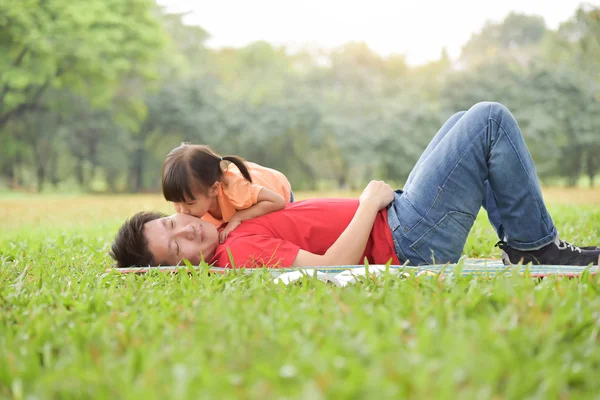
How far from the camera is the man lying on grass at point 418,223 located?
305 cm

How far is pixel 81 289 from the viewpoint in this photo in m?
2.76

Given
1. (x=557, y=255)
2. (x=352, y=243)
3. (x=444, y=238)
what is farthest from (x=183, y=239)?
(x=557, y=255)

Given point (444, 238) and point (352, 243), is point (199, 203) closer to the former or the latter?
point (352, 243)

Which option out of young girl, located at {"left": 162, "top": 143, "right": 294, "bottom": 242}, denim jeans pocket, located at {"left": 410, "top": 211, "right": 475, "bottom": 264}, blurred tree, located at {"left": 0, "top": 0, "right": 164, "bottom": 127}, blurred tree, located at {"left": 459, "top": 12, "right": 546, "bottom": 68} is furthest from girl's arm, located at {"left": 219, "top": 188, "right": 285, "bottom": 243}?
blurred tree, located at {"left": 459, "top": 12, "right": 546, "bottom": 68}

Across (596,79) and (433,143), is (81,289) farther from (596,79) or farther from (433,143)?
(596,79)

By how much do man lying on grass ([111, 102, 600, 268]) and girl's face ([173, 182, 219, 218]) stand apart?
0.22 feet

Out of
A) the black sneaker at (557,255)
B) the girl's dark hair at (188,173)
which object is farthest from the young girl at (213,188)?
the black sneaker at (557,255)

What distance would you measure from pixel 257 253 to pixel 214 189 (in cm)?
53

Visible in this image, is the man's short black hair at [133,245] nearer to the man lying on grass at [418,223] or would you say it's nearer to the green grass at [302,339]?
the man lying on grass at [418,223]

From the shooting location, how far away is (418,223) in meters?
3.13

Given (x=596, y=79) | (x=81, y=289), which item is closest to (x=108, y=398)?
(x=81, y=289)

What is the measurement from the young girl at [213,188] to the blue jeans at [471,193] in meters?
0.80

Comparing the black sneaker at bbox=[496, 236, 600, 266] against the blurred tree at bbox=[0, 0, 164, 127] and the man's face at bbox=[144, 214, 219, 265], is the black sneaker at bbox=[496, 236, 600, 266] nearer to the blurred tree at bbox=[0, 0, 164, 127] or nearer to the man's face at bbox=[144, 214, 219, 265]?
the man's face at bbox=[144, 214, 219, 265]

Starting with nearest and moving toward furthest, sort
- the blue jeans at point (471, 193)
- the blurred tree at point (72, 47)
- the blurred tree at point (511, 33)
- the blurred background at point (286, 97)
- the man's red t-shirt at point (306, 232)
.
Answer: the blue jeans at point (471, 193) < the man's red t-shirt at point (306, 232) < the blurred tree at point (72, 47) < the blurred background at point (286, 97) < the blurred tree at point (511, 33)
